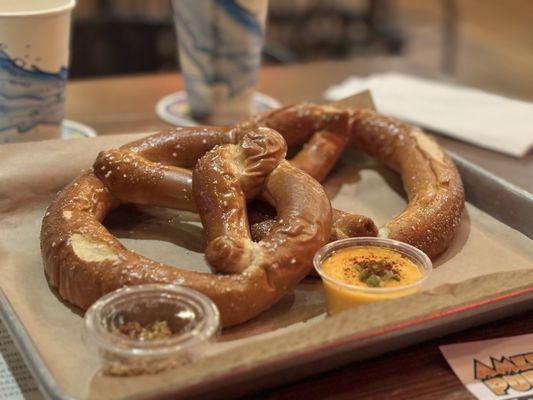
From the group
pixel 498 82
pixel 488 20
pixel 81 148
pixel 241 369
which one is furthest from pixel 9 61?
pixel 488 20

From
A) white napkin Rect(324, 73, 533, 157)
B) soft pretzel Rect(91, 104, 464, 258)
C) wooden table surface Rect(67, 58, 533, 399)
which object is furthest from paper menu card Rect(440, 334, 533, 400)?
white napkin Rect(324, 73, 533, 157)

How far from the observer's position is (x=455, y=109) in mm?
1907

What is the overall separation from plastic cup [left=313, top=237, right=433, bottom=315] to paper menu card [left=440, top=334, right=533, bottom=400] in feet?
0.34

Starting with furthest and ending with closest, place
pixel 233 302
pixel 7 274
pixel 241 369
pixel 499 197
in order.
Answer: pixel 499 197, pixel 7 274, pixel 233 302, pixel 241 369

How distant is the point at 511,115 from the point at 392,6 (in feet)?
16.1

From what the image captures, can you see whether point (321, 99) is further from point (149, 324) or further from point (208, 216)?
point (149, 324)

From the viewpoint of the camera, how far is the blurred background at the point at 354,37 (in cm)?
286

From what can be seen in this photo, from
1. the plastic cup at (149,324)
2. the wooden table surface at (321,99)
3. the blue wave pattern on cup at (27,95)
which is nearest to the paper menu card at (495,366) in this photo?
the wooden table surface at (321,99)

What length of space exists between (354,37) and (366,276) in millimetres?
4161

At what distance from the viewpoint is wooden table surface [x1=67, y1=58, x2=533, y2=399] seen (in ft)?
2.96

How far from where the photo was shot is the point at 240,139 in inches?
46.3

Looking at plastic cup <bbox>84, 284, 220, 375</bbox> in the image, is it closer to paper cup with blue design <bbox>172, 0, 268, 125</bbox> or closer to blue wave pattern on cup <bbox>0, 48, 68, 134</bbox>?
blue wave pattern on cup <bbox>0, 48, 68, 134</bbox>

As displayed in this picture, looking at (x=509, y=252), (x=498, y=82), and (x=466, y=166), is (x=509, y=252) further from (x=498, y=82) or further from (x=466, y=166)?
(x=498, y=82)

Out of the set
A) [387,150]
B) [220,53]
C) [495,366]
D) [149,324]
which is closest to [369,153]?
[387,150]
